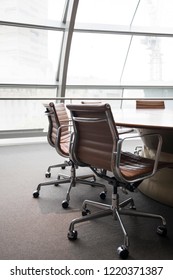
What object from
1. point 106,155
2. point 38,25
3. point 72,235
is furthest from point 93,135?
point 38,25

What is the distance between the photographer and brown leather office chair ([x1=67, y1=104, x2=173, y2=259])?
166cm

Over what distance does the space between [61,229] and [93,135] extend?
0.75 metres

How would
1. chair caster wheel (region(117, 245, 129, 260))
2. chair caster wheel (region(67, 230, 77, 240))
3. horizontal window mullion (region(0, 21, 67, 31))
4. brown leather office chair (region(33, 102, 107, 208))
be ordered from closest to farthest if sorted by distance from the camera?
chair caster wheel (region(117, 245, 129, 260)) < chair caster wheel (region(67, 230, 77, 240)) < brown leather office chair (region(33, 102, 107, 208)) < horizontal window mullion (region(0, 21, 67, 31))

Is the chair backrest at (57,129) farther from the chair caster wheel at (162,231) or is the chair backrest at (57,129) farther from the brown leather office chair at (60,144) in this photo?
the chair caster wheel at (162,231)

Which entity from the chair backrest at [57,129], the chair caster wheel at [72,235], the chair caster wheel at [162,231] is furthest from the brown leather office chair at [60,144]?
the chair caster wheel at [162,231]

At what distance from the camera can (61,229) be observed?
79.2 inches

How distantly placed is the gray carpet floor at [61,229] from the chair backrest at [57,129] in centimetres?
48

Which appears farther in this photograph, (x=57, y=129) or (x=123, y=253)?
(x=57, y=129)

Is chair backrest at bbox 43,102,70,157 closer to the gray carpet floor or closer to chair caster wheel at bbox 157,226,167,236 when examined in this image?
the gray carpet floor

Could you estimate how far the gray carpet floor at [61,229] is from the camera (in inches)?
66.8

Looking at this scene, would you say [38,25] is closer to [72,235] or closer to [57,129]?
[57,129]

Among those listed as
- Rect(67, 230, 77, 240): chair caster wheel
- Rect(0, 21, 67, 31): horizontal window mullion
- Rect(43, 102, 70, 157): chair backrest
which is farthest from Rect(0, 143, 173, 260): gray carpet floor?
Rect(0, 21, 67, 31): horizontal window mullion

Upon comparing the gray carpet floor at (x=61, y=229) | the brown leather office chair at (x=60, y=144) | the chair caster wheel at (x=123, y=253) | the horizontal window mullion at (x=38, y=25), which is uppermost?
the horizontal window mullion at (x=38, y=25)
